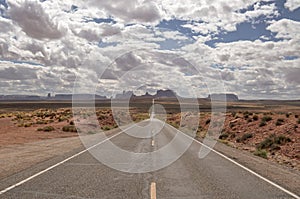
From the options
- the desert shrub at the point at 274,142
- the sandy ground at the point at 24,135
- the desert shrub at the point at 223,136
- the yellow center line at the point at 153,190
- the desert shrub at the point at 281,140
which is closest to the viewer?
the yellow center line at the point at 153,190

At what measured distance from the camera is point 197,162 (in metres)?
13.8

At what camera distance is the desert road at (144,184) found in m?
8.06

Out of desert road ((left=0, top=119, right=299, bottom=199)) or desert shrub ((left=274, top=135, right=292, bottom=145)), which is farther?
desert shrub ((left=274, top=135, right=292, bottom=145))

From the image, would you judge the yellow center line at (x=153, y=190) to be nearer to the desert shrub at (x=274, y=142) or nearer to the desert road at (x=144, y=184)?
the desert road at (x=144, y=184)

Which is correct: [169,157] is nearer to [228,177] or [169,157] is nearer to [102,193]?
[228,177]

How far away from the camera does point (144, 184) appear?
30.2 feet

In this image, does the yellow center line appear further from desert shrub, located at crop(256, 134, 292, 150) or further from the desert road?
desert shrub, located at crop(256, 134, 292, 150)

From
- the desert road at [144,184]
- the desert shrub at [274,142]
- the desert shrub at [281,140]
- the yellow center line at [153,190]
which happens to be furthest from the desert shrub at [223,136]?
the yellow center line at [153,190]

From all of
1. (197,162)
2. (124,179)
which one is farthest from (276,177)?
(124,179)

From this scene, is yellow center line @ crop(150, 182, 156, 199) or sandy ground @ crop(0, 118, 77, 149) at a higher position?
yellow center line @ crop(150, 182, 156, 199)

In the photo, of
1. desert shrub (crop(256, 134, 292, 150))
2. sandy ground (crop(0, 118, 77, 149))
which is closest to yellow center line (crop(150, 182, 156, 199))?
sandy ground (crop(0, 118, 77, 149))

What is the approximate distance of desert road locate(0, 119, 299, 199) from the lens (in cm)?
806

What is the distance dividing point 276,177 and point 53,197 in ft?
23.1

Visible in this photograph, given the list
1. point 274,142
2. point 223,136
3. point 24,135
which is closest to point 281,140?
point 274,142
